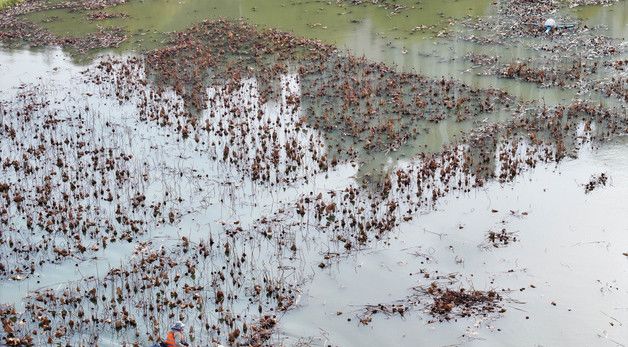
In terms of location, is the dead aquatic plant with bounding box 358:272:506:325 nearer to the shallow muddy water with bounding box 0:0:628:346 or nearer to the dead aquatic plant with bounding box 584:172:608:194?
the shallow muddy water with bounding box 0:0:628:346

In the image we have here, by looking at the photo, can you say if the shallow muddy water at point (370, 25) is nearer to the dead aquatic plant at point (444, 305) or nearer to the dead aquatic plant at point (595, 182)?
Result: the dead aquatic plant at point (595, 182)

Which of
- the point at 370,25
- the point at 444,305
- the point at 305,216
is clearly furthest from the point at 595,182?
the point at 370,25

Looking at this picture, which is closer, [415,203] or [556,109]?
[415,203]

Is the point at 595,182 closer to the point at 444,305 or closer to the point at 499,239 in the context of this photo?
the point at 499,239

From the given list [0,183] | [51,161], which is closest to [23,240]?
[0,183]

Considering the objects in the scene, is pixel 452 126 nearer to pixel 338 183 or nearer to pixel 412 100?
pixel 412 100

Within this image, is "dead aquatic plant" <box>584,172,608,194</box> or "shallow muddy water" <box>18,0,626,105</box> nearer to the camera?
"dead aquatic plant" <box>584,172,608,194</box>

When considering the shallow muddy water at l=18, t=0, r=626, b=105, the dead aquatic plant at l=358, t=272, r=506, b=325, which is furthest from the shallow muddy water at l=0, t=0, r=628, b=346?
the shallow muddy water at l=18, t=0, r=626, b=105

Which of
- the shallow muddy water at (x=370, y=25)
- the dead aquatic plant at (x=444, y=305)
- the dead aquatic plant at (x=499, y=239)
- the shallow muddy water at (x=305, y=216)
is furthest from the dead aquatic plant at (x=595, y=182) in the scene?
the shallow muddy water at (x=370, y=25)

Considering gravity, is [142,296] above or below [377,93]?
below
